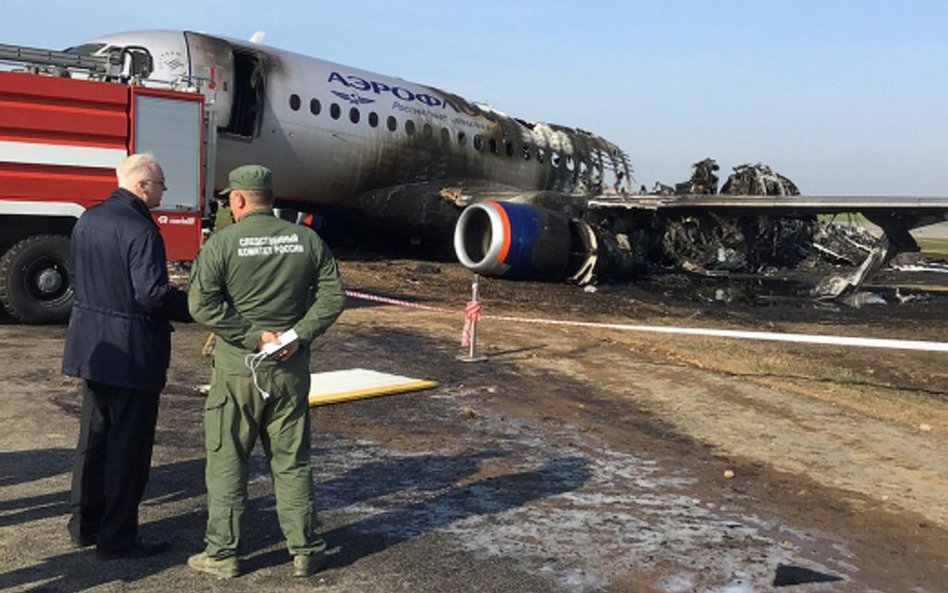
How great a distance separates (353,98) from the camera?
59.0 ft

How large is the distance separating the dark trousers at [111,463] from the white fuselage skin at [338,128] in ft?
27.4

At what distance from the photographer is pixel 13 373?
834 cm

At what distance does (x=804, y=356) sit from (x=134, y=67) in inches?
388

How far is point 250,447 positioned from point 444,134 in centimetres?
1630

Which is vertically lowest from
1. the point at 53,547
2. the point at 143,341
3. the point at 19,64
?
the point at 53,547

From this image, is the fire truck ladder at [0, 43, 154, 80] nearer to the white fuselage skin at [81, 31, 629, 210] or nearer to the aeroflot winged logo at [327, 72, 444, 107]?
the white fuselage skin at [81, 31, 629, 210]

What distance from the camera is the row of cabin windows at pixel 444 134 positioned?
17047 millimetres

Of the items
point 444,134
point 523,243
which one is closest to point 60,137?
point 523,243

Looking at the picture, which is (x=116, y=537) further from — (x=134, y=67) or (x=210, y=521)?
(x=134, y=67)

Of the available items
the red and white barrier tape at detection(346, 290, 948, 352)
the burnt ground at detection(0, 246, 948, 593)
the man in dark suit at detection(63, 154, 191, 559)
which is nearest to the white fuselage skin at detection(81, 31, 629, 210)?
the red and white barrier tape at detection(346, 290, 948, 352)

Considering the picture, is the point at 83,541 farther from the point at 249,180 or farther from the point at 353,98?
the point at 353,98

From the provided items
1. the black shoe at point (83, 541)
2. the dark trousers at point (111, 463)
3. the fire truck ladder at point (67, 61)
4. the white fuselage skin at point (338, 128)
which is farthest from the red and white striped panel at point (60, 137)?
the black shoe at point (83, 541)

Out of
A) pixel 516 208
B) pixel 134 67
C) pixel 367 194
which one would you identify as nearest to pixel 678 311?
pixel 516 208

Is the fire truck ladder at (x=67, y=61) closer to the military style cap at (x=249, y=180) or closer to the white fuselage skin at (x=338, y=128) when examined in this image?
the white fuselage skin at (x=338, y=128)
